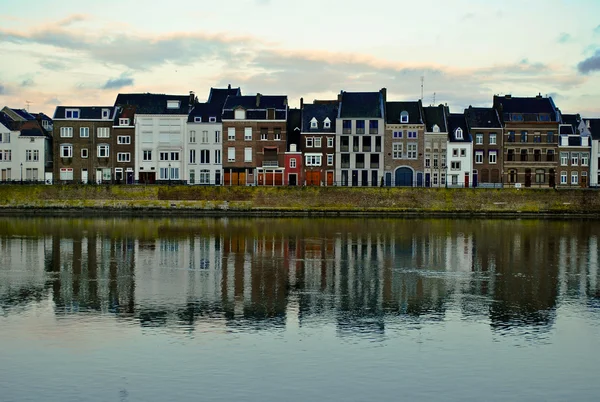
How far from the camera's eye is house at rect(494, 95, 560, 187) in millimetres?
87500

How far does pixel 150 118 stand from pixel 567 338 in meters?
68.6

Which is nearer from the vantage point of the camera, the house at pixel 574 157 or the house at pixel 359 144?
the house at pixel 359 144

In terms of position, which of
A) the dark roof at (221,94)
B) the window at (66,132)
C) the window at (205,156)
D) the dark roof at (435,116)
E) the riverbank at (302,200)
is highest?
the dark roof at (221,94)

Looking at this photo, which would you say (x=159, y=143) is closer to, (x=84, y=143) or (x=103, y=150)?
(x=103, y=150)

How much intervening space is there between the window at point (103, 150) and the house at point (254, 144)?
507 inches

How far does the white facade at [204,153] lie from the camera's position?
85.2m

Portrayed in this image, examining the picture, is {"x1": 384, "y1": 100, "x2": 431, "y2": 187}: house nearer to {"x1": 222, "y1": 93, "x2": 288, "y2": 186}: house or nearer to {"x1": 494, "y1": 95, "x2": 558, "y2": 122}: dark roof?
{"x1": 494, "y1": 95, "x2": 558, "y2": 122}: dark roof

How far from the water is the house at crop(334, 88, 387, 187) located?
39434 millimetres

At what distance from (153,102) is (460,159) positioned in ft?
111

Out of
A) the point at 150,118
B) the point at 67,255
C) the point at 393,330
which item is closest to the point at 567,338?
the point at 393,330

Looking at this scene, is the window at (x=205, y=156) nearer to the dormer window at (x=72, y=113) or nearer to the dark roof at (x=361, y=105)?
the dormer window at (x=72, y=113)

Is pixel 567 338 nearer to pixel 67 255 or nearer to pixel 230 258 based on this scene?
pixel 230 258

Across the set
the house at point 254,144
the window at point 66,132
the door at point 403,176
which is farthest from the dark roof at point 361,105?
the window at point 66,132

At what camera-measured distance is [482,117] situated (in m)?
88.5
